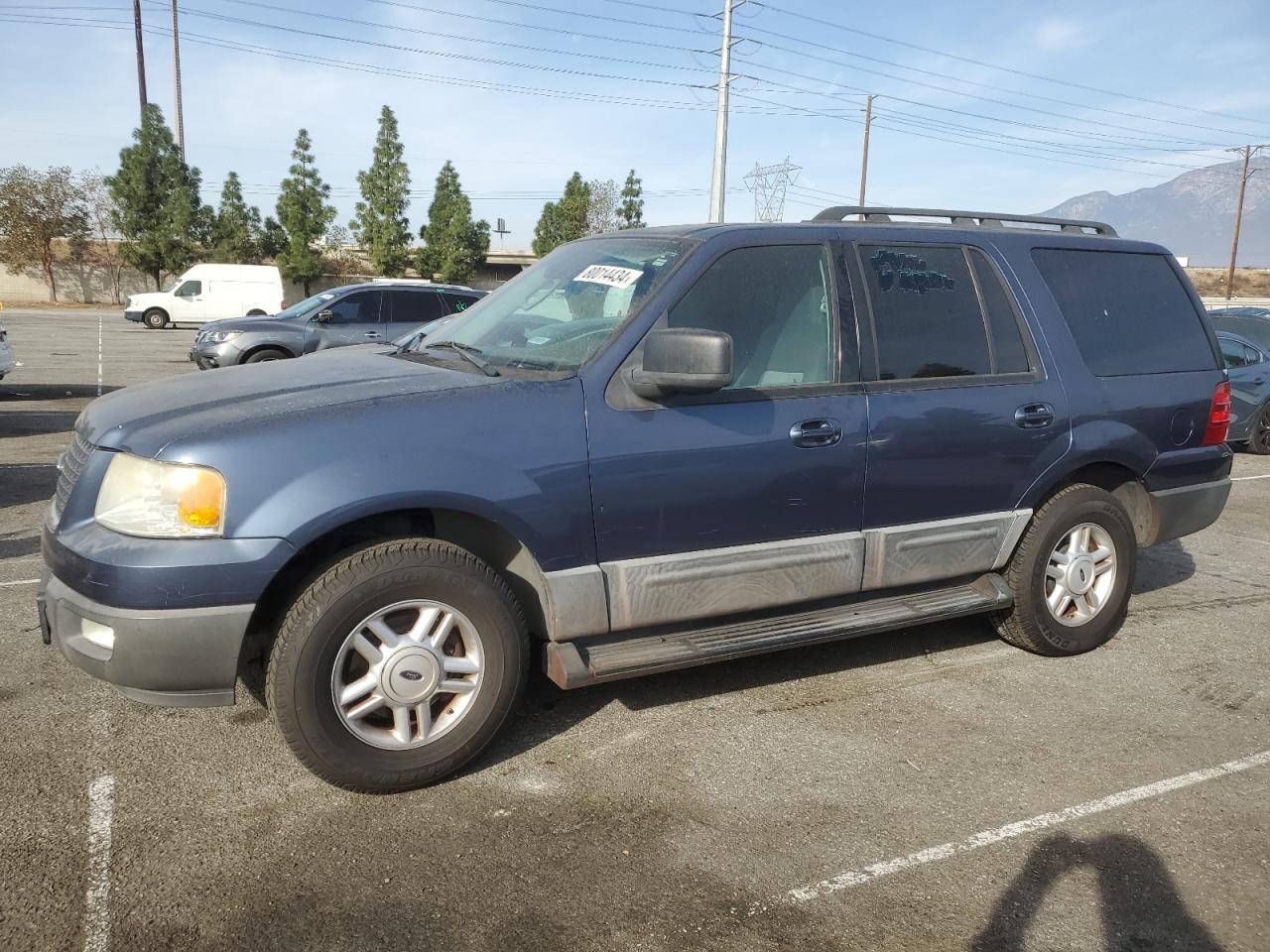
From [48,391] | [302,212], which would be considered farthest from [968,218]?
[302,212]

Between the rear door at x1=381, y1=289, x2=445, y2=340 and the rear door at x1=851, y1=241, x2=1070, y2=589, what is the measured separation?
1184cm

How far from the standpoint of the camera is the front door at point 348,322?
575 inches

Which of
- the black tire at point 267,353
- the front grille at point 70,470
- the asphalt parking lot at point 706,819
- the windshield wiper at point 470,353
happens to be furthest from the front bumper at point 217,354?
the front grille at point 70,470

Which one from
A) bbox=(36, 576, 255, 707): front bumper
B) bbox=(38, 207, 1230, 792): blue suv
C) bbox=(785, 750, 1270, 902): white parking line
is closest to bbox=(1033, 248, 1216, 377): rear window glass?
bbox=(38, 207, 1230, 792): blue suv

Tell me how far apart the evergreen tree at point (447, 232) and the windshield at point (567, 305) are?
171ft

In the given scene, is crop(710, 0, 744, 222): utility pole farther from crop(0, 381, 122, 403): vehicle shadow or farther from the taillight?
the taillight

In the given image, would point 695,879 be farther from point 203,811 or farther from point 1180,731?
point 1180,731

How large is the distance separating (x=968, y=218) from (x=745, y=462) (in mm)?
2022

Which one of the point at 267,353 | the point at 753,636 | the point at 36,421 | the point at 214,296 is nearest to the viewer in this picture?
the point at 753,636

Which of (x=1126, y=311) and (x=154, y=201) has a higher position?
(x=154, y=201)

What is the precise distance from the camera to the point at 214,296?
106ft

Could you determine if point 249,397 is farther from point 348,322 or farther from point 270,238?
point 270,238

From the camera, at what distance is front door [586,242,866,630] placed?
137 inches

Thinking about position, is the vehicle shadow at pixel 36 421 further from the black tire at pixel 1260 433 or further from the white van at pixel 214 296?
the white van at pixel 214 296
